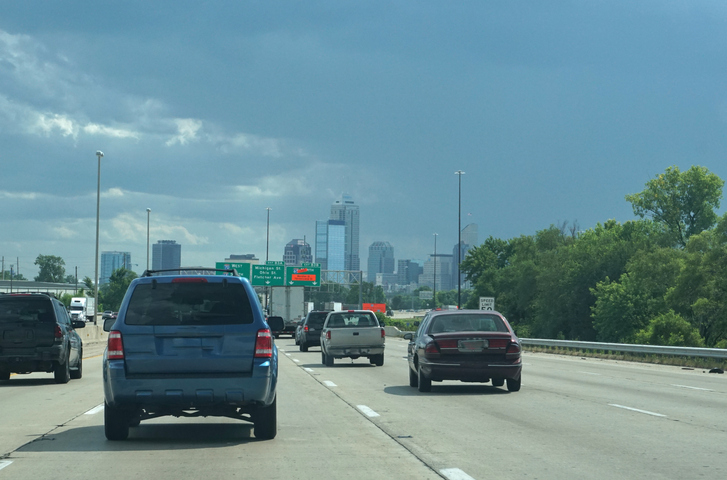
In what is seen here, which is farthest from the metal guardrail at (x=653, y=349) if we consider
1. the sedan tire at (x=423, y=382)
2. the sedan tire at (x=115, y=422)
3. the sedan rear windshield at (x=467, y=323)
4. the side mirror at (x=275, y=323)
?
the sedan tire at (x=115, y=422)

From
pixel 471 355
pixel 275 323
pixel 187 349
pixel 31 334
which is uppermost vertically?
pixel 275 323

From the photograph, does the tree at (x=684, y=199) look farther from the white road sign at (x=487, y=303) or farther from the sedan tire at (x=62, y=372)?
the sedan tire at (x=62, y=372)

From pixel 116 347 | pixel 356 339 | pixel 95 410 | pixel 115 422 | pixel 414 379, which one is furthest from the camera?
pixel 356 339

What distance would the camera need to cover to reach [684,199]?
8462 cm

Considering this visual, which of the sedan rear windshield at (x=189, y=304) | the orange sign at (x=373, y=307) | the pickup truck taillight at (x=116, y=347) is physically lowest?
the orange sign at (x=373, y=307)

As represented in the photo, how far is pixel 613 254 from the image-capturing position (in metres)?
81.2

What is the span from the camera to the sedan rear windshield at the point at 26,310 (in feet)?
63.2

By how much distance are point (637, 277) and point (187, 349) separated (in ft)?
213

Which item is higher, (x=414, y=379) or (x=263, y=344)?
(x=263, y=344)

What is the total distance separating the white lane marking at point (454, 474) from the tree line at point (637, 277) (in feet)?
174

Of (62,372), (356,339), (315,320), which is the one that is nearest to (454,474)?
(62,372)

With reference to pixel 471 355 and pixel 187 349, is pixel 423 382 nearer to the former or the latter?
pixel 471 355

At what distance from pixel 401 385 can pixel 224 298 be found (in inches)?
399

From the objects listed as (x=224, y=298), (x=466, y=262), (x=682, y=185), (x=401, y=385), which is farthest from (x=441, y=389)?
(x=466, y=262)
